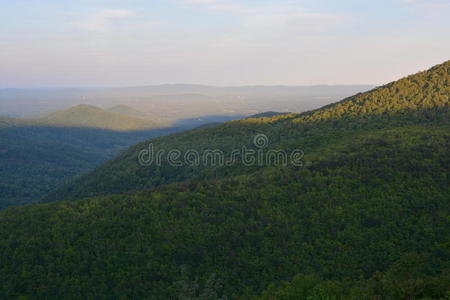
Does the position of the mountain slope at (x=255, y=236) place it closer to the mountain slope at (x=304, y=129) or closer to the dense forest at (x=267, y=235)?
the dense forest at (x=267, y=235)

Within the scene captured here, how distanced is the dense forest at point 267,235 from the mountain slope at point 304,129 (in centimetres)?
935

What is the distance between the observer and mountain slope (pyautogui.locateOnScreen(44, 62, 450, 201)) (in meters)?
46.1

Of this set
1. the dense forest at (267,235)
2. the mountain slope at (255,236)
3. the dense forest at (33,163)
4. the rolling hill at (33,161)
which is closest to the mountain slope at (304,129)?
the dense forest at (267,235)

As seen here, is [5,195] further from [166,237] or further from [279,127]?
[166,237]

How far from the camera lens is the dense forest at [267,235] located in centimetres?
2089

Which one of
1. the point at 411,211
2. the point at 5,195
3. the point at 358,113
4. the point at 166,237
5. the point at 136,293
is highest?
the point at 358,113

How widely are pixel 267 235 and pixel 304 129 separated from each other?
3312 cm

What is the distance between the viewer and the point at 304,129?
56.0 m

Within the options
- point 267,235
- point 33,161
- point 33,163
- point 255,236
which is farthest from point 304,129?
point 33,161

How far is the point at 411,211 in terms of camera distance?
25406mm

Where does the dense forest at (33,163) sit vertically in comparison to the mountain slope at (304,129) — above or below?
below

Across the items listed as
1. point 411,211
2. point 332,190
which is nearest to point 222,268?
point 332,190

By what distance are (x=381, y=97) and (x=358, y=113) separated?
7.14 m

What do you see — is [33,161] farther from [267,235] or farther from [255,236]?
[267,235]
